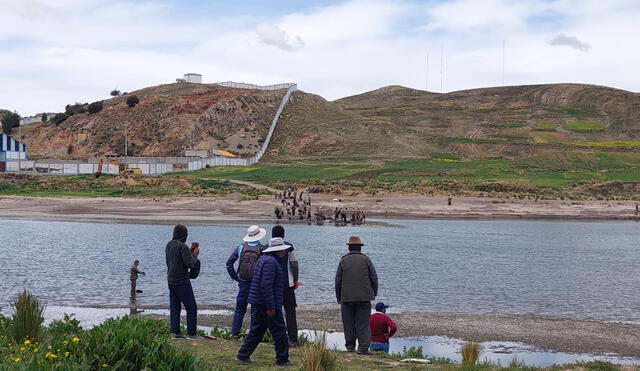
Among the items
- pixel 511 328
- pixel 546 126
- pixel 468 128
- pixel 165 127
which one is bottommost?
pixel 511 328

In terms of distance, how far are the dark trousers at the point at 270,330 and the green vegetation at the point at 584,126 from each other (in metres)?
139

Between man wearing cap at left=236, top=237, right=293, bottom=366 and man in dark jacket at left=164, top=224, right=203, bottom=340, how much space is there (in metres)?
2.29

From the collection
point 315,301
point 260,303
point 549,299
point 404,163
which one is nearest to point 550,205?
point 404,163

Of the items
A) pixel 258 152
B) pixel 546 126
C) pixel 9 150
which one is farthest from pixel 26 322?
pixel 546 126

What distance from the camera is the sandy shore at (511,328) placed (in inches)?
640

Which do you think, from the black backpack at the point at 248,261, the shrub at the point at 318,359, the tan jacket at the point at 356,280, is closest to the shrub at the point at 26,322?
the black backpack at the point at 248,261

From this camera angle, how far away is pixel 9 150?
300ft

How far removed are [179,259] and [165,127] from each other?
111 m

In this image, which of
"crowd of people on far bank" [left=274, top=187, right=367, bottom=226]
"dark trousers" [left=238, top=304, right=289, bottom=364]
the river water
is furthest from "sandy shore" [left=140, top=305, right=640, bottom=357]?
"crowd of people on far bank" [left=274, top=187, right=367, bottom=226]

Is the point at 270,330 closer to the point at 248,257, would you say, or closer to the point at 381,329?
the point at 248,257

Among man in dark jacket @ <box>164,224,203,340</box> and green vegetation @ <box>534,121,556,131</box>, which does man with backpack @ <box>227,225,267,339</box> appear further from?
green vegetation @ <box>534,121,556,131</box>

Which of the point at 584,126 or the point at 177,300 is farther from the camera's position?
the point at 584,126

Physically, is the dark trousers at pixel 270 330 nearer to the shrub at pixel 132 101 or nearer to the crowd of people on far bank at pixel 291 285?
the crowd of people on far bank at pixel 291 285

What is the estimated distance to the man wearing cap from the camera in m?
A: 10.7
